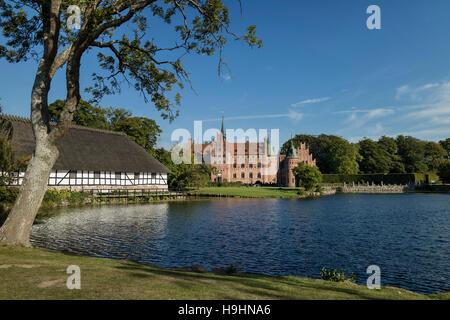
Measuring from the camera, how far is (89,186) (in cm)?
3512

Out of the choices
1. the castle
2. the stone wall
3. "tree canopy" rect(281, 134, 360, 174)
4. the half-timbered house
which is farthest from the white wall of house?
"tree canopy" rect(281, 134, 360, 174)

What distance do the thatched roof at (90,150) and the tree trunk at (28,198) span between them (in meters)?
24.5

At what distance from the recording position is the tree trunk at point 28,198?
909 centimetres

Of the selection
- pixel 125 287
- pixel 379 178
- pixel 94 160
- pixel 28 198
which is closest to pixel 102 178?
pixel 94 160

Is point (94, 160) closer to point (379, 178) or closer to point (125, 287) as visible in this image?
point (125, 287)

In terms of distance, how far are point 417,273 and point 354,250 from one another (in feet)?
10.9

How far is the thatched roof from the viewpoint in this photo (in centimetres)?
3180

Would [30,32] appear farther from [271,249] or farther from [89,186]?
[89,186]

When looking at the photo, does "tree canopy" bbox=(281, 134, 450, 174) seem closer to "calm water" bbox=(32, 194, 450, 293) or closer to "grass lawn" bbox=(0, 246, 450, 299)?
"calm water" bbox=(32, 194, 450, 293)

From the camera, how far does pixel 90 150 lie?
120 ft

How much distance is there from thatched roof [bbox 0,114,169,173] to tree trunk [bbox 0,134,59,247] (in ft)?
80.2

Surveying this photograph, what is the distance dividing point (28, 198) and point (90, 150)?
29.4 metres

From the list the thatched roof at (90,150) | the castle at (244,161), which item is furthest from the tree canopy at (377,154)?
the thatched roof at (90,150)
